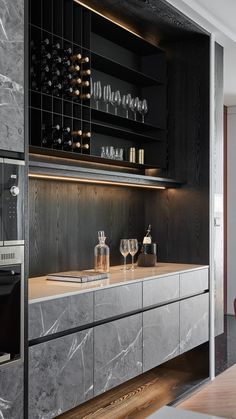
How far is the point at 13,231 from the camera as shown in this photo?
2400mm

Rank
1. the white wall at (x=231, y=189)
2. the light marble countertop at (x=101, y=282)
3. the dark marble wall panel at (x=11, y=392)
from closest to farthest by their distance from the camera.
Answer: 1. the dark marble wall panel at (x=11, y=392)
2. the light marble countertop at (x=101, y=282)
3. the white wall at (x=231, y=189)

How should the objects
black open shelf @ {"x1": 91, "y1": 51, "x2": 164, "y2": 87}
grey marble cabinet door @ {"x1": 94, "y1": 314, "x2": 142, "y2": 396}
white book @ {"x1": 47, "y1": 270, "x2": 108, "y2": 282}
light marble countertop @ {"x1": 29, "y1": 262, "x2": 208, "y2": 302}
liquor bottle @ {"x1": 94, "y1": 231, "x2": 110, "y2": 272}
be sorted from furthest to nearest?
black open shelf @ {"x1": 91, "y1": 51, "x2": 164, "y2": 87}
liquor bottle @ {"x1": 94, "y1": 231, "x2": 110, "y2": 272}
white book @ {"x1": 47, "y1": 270, "x2": 108, "y2": 282}
grey marble cabinet door @ {"x1": 94, "y1": 314, "x2": 142, "y2": 396}
light marble countertop @ {"x1": 29, "y1": 262, "x2": 208, "y2": 302}

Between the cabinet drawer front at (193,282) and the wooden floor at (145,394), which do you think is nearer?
the wooden floor at (145,394)

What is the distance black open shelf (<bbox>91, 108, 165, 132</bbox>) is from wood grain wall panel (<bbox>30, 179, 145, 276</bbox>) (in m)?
0.53

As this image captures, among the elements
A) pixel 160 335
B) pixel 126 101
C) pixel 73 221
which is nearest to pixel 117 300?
pixel 160 335

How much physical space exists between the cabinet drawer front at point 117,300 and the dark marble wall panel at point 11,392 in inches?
26.7

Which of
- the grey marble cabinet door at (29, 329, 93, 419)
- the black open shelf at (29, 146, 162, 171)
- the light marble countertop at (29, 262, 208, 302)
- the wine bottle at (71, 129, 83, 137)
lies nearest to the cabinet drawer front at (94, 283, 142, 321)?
the light marble countertop at (29, 262, 208, 302)

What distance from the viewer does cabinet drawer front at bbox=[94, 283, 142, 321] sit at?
9.82ft

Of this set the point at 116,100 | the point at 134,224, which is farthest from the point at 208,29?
the point at 134,224

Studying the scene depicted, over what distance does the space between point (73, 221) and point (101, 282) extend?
0.76m

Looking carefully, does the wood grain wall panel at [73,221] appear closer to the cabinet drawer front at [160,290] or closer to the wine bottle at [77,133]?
the wine bottle at [77,133]

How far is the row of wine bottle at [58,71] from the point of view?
10.5ft

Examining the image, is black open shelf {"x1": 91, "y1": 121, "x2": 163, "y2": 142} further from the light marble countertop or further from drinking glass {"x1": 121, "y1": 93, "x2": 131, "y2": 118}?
the light marble countertop

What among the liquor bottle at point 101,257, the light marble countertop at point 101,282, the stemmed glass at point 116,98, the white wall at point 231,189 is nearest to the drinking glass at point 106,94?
the stemmed glass at point 116,98
